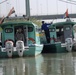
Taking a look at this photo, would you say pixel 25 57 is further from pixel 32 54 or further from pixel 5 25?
pixel 5 25

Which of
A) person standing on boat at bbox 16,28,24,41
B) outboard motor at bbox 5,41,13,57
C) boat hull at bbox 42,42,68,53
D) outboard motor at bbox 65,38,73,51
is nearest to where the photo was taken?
outboard motor at bbox 5,41,13,57

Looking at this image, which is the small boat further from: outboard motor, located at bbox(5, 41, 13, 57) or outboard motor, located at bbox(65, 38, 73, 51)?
outboard motor, located at bbox(5, 41, 13, 57)

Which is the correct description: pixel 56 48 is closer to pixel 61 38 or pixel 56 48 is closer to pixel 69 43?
pixel 69 43

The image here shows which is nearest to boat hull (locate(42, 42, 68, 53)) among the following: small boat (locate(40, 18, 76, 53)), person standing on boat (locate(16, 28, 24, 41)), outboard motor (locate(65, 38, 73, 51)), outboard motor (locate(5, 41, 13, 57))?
small boat (locate(40, 18, 76, 53))

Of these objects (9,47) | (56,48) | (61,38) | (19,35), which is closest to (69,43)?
(56,48)

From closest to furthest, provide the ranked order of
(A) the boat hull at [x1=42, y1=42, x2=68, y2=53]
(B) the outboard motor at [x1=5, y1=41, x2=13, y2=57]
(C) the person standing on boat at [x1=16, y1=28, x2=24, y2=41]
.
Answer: (B) the outboard motor at [x1=5, y1=41, x2=13, y2=57] < (C) the person standing on boat at [x1=16, y1=28, x2=24, y2=41] < (A) the boat hull at [x1=42, y1=42, x2=68, y2=53]

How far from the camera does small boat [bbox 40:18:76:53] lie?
78.6ft

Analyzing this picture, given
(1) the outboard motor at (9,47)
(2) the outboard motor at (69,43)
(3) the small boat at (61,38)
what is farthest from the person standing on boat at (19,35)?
(2) the outboard motor at (69,43)

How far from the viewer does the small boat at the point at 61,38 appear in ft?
78.6

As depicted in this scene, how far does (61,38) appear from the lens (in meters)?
26.4

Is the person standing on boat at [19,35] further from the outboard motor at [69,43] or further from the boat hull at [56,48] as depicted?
the outboard motor at [69,43]

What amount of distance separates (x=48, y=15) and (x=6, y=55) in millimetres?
61797

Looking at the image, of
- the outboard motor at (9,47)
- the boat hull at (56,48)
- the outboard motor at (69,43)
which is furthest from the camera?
the boat hull at (56,48)

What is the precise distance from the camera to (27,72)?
13.2 meters
